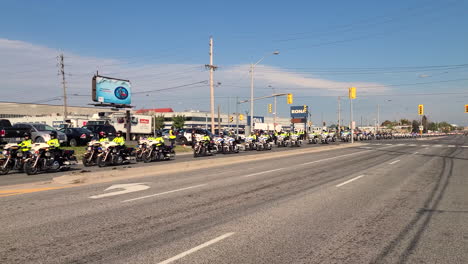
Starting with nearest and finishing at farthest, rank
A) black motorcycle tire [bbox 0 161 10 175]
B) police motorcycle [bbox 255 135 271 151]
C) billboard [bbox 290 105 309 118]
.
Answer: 1. black motorcycle tire [bbox 0 161 10 175]
2. police motorcycle [bbox 255 135 271 151]
3. billboard [bbox 290 105 309 118]

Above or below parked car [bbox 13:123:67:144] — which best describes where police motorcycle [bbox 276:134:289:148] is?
below

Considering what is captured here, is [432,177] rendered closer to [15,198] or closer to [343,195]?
[343,195]

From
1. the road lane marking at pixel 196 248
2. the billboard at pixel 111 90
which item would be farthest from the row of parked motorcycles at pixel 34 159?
the billboard at pixel 111 90

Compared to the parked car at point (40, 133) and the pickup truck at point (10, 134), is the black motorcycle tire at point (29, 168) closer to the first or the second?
the pickup truck at point (10, 134)

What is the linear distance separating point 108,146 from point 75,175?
224 inches

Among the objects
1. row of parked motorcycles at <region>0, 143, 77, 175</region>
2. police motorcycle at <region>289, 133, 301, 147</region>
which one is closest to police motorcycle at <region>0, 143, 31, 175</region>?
row of parked motorcycles at <region>0, 143, 77, 175</region>

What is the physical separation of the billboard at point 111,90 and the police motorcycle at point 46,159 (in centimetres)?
2525

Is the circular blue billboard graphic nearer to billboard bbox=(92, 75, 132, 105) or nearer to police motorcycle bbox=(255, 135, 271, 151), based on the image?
billboard bbox=(92, 75, 132, 105)

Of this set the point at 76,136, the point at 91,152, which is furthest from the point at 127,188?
the point at 76,136

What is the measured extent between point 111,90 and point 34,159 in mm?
27466

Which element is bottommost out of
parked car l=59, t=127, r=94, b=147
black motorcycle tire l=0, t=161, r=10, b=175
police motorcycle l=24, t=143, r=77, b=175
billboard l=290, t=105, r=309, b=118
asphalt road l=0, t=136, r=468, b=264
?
asphalt road l=0, t=136, r=468, b=264

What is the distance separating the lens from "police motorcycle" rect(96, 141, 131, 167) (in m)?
16.8

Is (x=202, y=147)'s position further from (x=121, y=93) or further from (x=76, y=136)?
(x=121, y=93)

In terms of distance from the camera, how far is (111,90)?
40.3 metres
